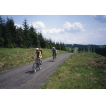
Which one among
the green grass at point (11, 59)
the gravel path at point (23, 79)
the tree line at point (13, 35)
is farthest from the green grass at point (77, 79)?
the tree line at point (13, 35)

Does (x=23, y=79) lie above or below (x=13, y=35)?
below

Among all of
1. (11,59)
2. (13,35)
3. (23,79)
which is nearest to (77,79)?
(23,79)

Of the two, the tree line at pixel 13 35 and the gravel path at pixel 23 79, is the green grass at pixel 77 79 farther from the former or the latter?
the tree line at pixel 13 35

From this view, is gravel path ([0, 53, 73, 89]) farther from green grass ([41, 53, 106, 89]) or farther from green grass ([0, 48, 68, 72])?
green grass ([0, 48, 68, 72])

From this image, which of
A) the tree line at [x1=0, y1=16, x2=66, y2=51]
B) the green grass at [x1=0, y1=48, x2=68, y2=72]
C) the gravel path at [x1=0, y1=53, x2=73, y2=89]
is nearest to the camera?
the gravel path at [x1=0, y1=53, x2=73, y2=89]

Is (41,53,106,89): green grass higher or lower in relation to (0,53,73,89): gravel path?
lower

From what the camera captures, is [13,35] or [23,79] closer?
[23,79]

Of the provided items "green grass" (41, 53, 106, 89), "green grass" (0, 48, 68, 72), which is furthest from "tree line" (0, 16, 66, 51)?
"green grass" (41, 53, 106, 89)

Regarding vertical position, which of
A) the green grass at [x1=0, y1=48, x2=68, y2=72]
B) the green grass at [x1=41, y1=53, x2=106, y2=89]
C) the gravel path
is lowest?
the green grass at [x1=41, y1=53, x2=106, y2=89]

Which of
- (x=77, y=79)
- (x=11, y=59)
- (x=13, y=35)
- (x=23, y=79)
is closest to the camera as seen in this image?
(x=23, y=79)

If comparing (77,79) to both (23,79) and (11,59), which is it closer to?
(23,79)

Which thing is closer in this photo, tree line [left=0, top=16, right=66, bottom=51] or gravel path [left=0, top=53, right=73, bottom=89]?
gravel path [left=0, top=53, right=73, bottom=89]

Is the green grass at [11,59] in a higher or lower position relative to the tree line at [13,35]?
lower
